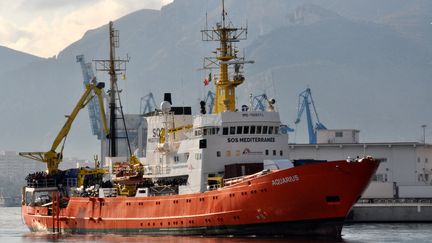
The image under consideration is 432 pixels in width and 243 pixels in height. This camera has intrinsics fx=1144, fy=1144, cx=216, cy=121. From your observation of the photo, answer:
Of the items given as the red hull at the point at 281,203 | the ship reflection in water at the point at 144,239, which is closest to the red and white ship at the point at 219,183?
the red hull at the point at 281,203

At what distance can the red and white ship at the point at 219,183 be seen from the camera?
5816 cm

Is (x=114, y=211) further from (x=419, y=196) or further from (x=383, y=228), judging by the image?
(x=419, y=196)

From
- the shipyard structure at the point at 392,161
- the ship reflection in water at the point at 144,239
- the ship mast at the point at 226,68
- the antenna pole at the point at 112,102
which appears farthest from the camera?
the shipyard structure at the point at 392,161

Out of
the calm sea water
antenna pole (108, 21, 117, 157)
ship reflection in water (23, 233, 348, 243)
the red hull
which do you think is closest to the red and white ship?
the red hull

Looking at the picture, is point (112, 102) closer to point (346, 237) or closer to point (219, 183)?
point (219, 183)

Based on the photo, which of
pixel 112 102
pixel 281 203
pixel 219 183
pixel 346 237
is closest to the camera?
pixel 281 203

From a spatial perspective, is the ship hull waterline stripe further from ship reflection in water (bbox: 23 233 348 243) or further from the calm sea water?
the calm sea water

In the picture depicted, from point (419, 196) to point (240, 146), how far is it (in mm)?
37638

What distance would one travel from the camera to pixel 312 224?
58500 mm

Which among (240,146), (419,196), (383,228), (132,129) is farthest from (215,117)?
(132,129)

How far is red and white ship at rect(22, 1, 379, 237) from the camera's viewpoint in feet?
191

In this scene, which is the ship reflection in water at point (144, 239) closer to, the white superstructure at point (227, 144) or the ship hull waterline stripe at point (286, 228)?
the ship hull waterline stripe at point (286, 228)

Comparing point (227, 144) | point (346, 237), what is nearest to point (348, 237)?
point (346, 237)

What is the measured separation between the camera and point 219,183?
6209 centimetres
